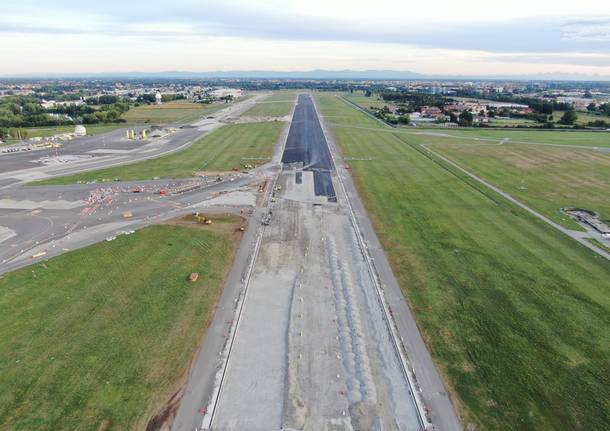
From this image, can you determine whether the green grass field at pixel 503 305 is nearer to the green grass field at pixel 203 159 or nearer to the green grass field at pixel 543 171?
the green grass field at pixel 543 171

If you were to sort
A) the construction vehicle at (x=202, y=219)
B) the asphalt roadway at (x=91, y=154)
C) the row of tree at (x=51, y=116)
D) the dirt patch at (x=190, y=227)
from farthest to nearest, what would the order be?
the row of tree at (x=51, y=116) → the asphalt roadway at (x=91, y=154) → the construction vehicle at (x=202, y=219) → the dirt patch at (x=190, y=227)

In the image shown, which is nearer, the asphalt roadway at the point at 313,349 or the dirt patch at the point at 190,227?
the dirt patch at the point at 190,227

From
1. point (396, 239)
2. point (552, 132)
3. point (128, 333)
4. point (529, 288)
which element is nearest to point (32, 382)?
point (128, 333)

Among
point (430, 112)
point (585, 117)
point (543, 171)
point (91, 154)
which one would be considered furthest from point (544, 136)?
point (91, 154)

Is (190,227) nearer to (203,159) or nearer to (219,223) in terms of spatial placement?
(219,223)

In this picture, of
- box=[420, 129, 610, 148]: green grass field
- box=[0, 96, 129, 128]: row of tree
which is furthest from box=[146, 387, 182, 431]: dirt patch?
box=[0, 96, 129, 128]: row of tree

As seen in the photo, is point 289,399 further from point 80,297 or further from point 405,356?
point 80,297

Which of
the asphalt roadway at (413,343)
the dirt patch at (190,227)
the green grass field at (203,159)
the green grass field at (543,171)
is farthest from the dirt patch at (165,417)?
the green grass field at (203,159)
